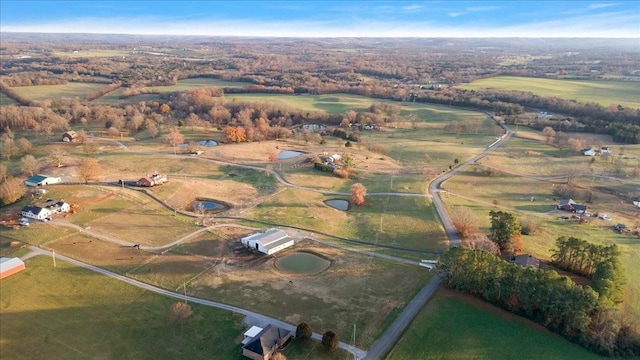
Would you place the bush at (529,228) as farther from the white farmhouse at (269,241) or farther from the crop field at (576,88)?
the crop field at (576,88)

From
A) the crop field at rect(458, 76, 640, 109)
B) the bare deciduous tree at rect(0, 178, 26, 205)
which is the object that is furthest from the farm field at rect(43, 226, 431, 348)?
the crop field at rect(458, 76, 640, 109)

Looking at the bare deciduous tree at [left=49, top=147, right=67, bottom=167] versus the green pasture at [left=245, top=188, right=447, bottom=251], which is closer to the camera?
the green pasture at [left=245, top=188, right=447, bottom=251]

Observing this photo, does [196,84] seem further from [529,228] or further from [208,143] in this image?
[529,228]

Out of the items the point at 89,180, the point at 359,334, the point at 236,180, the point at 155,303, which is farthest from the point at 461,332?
the point at 89,180

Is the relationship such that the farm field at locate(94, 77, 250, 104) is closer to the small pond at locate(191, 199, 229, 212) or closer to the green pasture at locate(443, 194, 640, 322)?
the small pond at locate(191, 199, 229, 212)

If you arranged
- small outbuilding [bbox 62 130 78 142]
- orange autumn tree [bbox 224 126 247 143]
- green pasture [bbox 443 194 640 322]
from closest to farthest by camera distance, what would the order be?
green pasture [bbox 443 194 640 322], small outbuilding [bbox 62 130 78 142], orange autumn tree [bbox 224 126 247 143]

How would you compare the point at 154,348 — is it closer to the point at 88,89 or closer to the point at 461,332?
the point at 461,332
